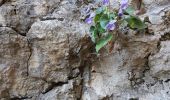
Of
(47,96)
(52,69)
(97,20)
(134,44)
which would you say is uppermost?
(97,20)

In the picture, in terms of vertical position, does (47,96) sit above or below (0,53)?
below

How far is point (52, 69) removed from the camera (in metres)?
1.45

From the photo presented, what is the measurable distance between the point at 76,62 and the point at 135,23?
0.35m

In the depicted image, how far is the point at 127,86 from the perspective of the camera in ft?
4.73

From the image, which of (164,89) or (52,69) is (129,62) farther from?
(52,69)

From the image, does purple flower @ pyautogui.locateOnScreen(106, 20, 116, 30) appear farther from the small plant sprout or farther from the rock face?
the rock face

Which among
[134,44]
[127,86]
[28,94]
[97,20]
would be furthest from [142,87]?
[28,94]

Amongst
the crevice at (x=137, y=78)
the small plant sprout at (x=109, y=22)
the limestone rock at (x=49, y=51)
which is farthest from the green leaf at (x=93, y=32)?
the crevice at (x=137, y=78)

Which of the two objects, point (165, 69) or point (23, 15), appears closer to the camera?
point (165, 69)

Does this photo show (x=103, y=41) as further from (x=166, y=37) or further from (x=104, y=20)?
(x=166, y=37)

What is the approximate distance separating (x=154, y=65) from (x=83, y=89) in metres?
0.37

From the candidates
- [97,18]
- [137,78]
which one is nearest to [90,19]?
[97,18]

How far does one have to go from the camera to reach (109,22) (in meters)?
1.35

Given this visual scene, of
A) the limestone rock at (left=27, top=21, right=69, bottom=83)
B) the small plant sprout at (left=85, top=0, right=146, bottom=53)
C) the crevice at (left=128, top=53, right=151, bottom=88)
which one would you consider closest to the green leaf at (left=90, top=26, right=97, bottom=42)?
the small plant sprout at (left=85, top=0, right=146, bottom=53)
